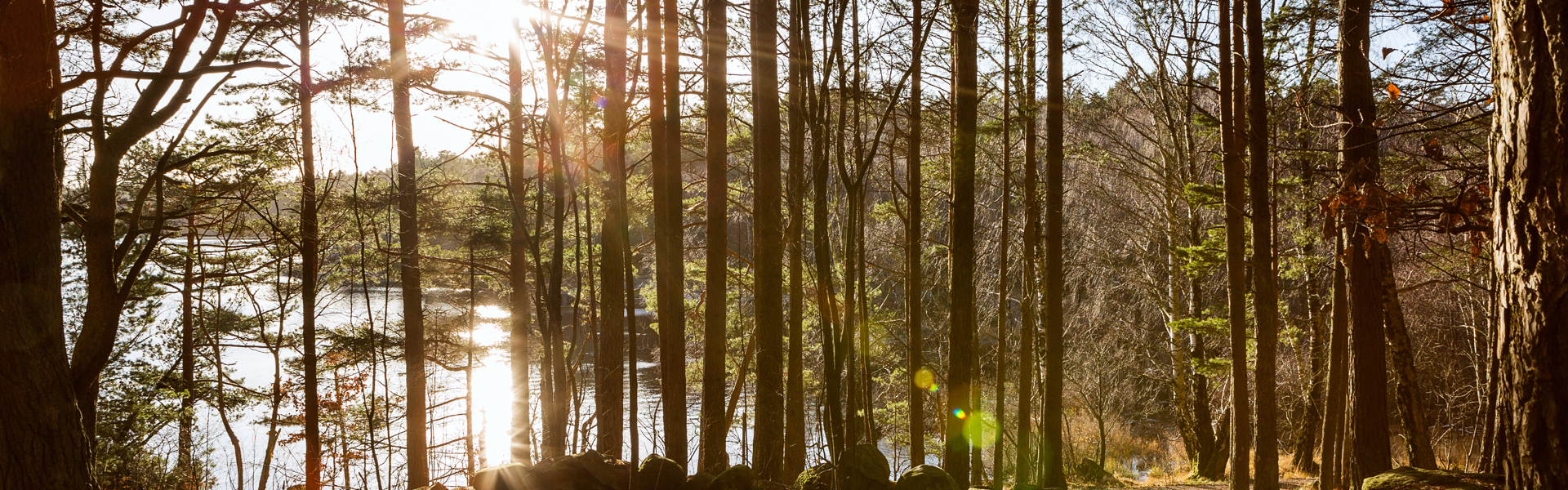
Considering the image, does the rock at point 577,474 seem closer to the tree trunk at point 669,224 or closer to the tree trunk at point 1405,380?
the tree trunk at point 669,224

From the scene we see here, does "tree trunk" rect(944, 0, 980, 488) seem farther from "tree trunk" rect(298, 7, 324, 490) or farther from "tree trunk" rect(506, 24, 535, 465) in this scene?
"tree trunk" rect(298, 7, 324, 490)

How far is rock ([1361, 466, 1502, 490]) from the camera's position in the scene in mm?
4543

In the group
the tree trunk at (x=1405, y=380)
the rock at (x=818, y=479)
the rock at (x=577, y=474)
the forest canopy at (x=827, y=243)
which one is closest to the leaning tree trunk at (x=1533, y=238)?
the forest canopy at (x=827, y=243)

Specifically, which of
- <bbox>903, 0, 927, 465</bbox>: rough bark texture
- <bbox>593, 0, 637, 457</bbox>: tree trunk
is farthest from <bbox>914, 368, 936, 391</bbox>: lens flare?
<bbox>593, 0, 637, 457</bbox>: tree trunk

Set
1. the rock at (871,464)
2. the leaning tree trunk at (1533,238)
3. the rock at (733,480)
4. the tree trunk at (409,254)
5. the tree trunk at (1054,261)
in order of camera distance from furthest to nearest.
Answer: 1. the tree trunk at (409,254)
2. the tree trunk at (1054,261)
3. the rock at (733,480)
4. the rock at (871,464)
5. the leaning tree trunk at (1533,238)

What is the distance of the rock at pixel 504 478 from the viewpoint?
5.87 m

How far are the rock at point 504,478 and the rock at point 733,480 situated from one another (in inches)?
58.5

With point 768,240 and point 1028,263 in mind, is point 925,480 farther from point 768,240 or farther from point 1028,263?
point 1028,263

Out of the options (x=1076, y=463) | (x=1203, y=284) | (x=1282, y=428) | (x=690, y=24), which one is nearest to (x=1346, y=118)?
(x=690, y=24)

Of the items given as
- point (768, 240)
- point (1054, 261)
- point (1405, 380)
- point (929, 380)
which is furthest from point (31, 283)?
point (929, 380)

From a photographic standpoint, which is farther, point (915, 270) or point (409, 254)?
point (409, 254)

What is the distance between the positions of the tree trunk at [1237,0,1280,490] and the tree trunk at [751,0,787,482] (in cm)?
444

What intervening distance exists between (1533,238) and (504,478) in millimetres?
6270

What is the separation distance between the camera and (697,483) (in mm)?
6145
